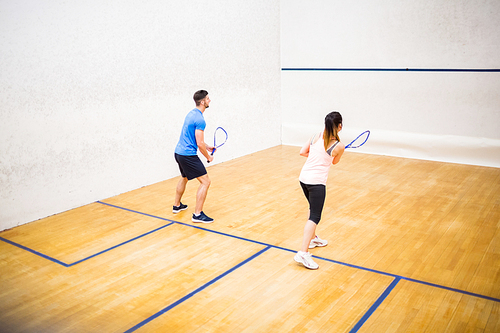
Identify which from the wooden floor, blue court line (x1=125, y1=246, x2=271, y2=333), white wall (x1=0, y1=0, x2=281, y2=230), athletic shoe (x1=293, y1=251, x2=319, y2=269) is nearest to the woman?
athletic shoe (x1=293, y1=251, x2=319, y2=269)

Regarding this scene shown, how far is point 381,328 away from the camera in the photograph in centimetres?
237

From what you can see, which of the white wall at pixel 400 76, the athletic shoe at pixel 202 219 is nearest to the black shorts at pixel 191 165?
the athletic shoe at pixel 202 219

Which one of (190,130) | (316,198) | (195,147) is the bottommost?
(316,198)

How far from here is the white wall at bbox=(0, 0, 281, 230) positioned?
4.01 m

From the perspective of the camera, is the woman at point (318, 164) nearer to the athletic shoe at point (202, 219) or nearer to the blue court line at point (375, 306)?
the blue court line at point (375, 306)

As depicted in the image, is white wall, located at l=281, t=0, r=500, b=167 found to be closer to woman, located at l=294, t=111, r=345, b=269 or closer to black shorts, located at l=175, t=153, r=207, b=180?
black shorts, located at l=175, t=153, r=207, b=180

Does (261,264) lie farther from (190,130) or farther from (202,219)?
(190,130)

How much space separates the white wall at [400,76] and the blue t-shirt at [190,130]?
3.72 m

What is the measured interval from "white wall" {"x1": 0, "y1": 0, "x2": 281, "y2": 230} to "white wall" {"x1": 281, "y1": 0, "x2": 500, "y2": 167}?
3.68 feet

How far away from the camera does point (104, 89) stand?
15.4ft

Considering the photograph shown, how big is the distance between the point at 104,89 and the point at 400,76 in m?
4.17

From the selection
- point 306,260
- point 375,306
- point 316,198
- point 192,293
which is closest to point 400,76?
point 316,198

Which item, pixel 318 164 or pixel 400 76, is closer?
pixel 318 164

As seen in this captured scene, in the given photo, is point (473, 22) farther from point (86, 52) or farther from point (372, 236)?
point (86, 52)
